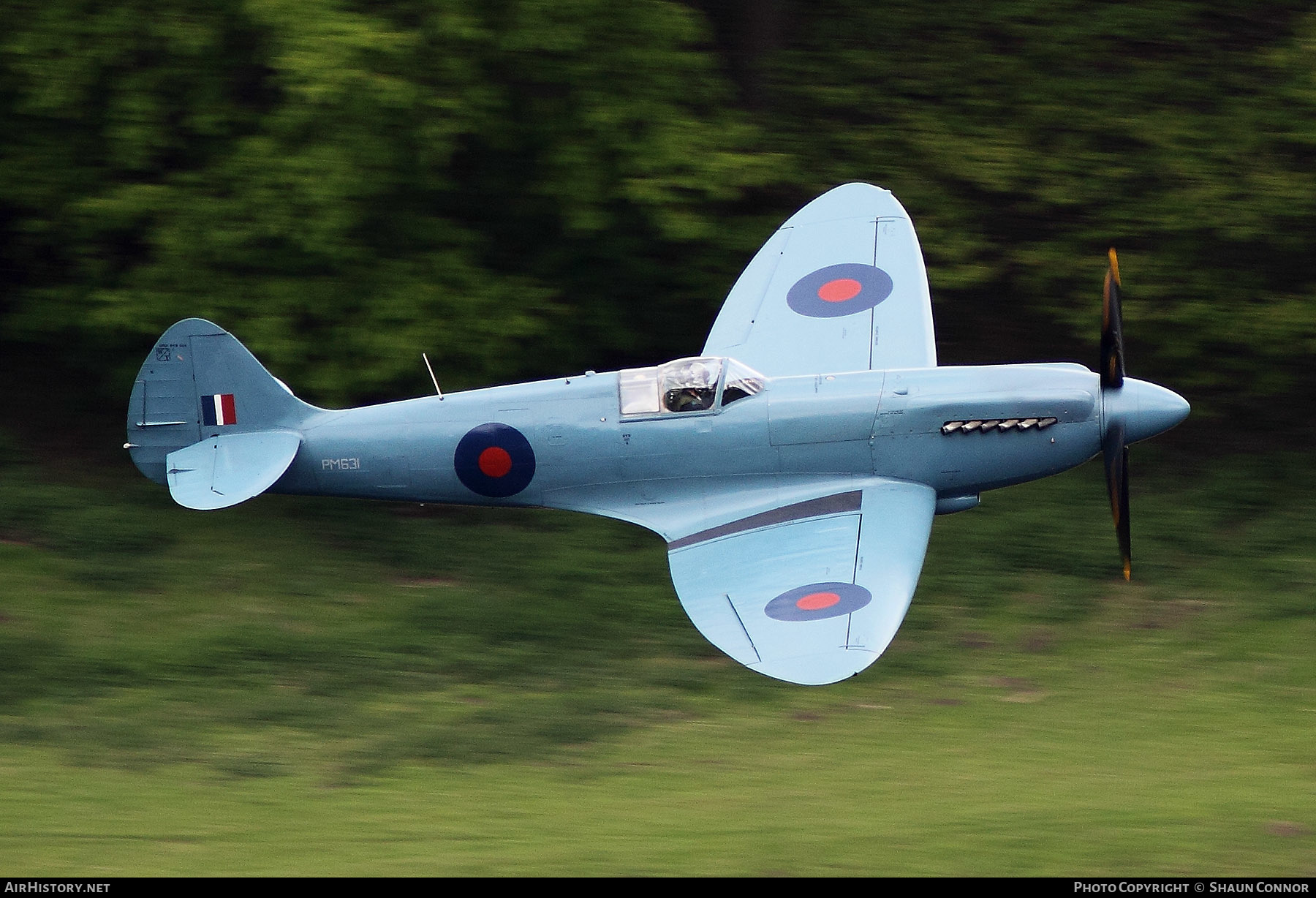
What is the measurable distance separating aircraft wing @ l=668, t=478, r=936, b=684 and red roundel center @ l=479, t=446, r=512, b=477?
4.51 ft

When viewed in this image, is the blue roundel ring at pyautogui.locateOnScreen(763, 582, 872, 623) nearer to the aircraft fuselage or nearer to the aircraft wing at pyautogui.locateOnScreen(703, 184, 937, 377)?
the aircraft fuselage

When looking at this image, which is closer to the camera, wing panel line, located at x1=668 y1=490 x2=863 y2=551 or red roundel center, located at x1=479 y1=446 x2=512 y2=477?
wing panel line, located at x1=668 y1=490 x2=863 y2=551

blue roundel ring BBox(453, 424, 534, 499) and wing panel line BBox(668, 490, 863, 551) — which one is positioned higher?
blue roundel ring BBox(453, 424, 534, 499)

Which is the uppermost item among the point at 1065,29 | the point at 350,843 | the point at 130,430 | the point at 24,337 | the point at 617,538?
the point at 1065,29

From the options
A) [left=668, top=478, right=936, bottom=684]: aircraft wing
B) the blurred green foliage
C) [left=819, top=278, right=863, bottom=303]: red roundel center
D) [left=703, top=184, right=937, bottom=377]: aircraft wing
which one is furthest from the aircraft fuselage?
the blurred green foliage

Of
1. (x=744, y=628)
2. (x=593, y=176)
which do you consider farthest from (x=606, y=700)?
(x=593, y=176)

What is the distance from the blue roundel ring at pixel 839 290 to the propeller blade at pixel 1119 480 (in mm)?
2090

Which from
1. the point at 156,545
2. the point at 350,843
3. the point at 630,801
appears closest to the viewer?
the point at 350,843

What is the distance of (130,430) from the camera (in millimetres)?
10375

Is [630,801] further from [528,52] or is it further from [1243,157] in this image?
[1243,157]

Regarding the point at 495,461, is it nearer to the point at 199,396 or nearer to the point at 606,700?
the point at 606,700

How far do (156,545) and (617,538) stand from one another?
3761mm

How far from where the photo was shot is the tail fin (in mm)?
10320

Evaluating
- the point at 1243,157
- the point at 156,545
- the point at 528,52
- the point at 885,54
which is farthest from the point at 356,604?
the point at 1243,157
